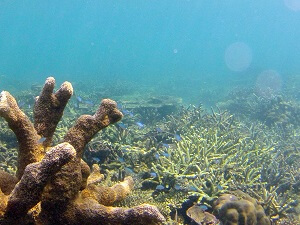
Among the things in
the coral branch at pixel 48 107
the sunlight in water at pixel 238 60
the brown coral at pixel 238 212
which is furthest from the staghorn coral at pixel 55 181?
the sunlight in water at pixel 238 60

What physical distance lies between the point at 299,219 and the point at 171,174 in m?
2.82

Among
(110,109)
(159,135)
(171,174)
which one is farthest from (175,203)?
(159,135)

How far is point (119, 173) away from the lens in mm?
5559

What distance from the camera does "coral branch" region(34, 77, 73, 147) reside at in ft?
9.50

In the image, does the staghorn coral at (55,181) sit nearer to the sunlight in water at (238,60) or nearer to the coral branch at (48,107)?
the coral branch at (48,107)

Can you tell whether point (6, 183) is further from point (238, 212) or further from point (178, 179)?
point (238, 212)

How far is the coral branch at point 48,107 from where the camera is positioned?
2.89m

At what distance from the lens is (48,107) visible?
2.92 metres

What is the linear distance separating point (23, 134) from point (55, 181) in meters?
0.65

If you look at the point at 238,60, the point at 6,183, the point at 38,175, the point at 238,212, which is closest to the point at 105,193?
the point at 6,183

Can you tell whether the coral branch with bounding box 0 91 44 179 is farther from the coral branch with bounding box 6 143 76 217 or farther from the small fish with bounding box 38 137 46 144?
the coral branch with bounding box 6 143 76 217

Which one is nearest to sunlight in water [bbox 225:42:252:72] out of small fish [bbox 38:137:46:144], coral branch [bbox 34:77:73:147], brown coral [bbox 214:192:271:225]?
brown coral [bbox 214:192:271:225]

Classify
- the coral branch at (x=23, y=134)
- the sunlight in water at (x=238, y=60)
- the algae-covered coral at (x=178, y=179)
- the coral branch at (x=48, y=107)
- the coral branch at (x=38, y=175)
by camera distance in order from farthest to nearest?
the sunlight in water at (x=238, y=60) → the coral branch at (x=48, y=107) → the algae-covered coral at (x=178, y=179) → the coral branch at (x=23, y=134) → the coral branch at (x=38, y=175)

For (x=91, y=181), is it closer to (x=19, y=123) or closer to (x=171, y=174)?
(x=19, y=123)
